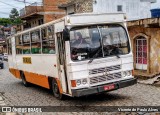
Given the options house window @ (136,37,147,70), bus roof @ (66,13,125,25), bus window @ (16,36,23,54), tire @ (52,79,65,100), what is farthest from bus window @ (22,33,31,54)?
house window @ (136,37,147,70)

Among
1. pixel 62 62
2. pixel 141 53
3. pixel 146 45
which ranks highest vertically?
pixel 146 45

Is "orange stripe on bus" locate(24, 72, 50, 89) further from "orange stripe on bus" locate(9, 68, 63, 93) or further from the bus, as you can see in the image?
the bus

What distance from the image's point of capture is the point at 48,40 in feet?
37.5

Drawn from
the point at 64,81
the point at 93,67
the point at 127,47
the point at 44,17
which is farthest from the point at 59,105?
the point at 44,17

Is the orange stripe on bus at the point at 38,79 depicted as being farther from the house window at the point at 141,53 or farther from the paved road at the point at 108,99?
the house window at the point at 141,53

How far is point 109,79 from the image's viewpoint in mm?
9805

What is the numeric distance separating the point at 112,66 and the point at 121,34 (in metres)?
1.23

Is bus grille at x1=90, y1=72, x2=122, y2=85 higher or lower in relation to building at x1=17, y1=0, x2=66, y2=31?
lower

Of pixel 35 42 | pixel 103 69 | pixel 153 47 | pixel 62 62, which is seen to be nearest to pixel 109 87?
pixel 103 69

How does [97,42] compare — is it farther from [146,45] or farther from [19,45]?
[19,45]

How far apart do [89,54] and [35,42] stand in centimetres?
426

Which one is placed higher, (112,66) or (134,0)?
(134,0)

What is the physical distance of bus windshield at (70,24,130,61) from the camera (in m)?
9.51

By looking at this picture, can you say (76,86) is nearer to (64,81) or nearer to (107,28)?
(64,81)
